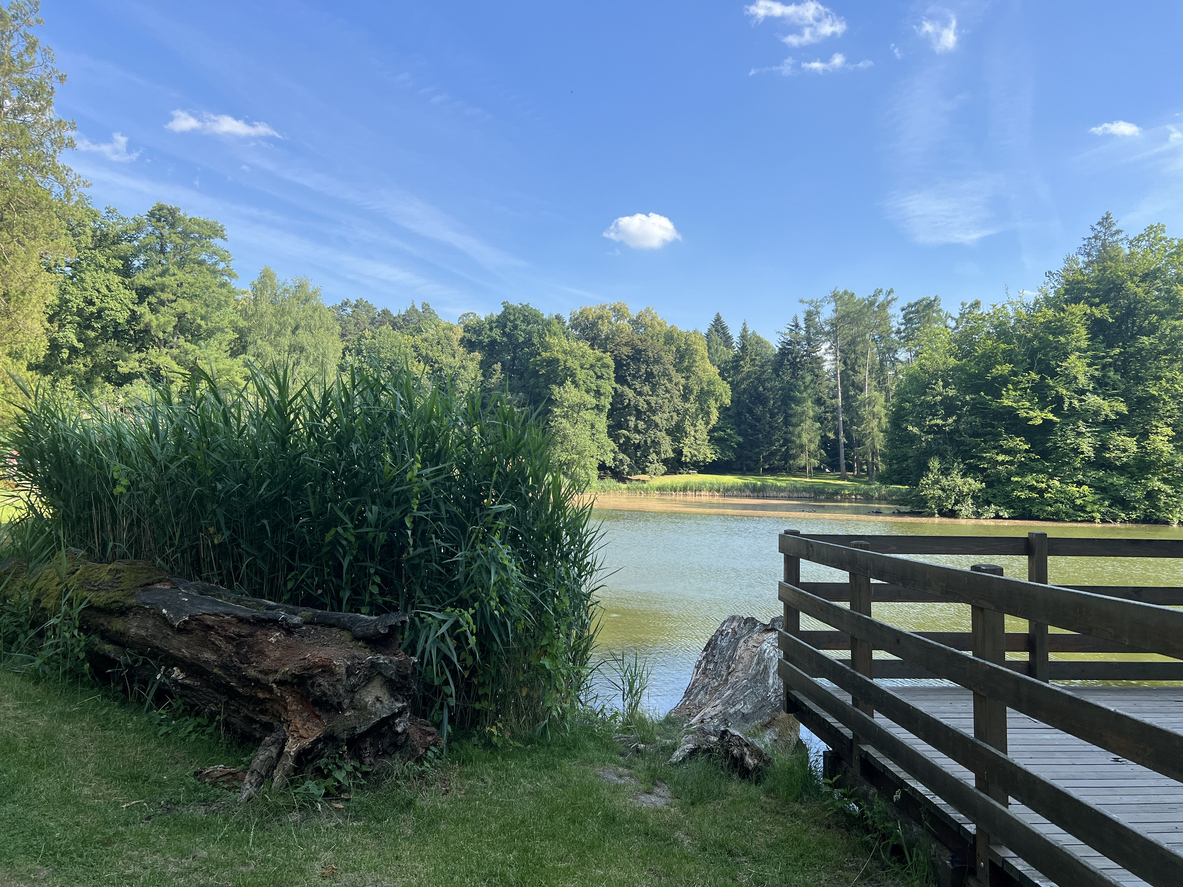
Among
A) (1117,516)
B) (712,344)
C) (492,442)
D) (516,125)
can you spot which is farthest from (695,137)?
(492,442)

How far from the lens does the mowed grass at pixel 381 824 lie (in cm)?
274

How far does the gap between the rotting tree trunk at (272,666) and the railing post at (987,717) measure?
2.62 m

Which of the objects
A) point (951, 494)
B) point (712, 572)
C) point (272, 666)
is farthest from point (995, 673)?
point (951, 494)

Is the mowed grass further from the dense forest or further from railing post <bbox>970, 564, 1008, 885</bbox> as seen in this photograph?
the dense forest

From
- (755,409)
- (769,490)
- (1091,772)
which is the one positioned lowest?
(769,490)

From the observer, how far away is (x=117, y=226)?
36219 millimetres

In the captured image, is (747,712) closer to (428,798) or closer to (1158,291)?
(428,798)

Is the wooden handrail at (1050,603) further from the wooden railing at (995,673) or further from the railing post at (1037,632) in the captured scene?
the railing post at (1037,632)

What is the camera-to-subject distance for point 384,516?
4191 mm

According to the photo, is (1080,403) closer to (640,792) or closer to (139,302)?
(640,792)

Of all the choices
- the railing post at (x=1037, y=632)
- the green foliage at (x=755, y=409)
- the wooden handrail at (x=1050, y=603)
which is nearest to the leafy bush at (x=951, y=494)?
the green foliage at (x=755, y=409)

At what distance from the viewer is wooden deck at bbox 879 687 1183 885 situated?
2.28 meters

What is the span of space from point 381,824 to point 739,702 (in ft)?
10.5

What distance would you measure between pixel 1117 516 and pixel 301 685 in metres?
36.1
